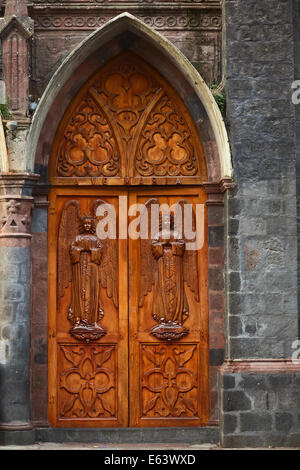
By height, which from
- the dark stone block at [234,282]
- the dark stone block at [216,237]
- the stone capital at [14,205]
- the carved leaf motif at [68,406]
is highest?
the stone capital at [14,205]

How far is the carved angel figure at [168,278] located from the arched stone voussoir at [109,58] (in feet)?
3.18

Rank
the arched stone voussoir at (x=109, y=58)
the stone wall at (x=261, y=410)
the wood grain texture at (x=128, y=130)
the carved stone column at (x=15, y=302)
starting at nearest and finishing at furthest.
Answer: the stone wall at (x=261, y=410) < the carved stone column at (x=15, y=302) < the arched stone voussoir at (x=109, y=58) < the wood grain texture at (x=128, y=130)

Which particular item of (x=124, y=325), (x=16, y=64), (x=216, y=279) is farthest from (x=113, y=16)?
(x=124, y=325)

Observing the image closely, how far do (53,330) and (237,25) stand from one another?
4383 millimetres

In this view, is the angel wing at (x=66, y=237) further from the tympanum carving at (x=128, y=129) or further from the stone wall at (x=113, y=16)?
the stone wall at (x=113, y=16)

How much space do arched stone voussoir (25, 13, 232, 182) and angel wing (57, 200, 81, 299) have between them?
0.54 m

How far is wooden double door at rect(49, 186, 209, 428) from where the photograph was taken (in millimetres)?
14164

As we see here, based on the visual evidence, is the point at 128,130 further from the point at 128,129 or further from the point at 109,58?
the point at 109,58

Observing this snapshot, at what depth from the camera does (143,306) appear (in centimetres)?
1428

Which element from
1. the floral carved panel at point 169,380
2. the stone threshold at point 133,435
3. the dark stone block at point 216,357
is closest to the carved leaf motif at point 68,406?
the stone threshold at point 133,435

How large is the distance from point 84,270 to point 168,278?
3.46 feet

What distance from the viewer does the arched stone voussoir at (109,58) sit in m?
13.8

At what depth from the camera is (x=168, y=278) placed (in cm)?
1423

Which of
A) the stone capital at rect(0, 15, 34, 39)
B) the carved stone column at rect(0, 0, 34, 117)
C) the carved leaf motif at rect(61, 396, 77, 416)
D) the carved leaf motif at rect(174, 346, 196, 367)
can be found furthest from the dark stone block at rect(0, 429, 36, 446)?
the stone capital at rect(0, 15, 34, 39)
